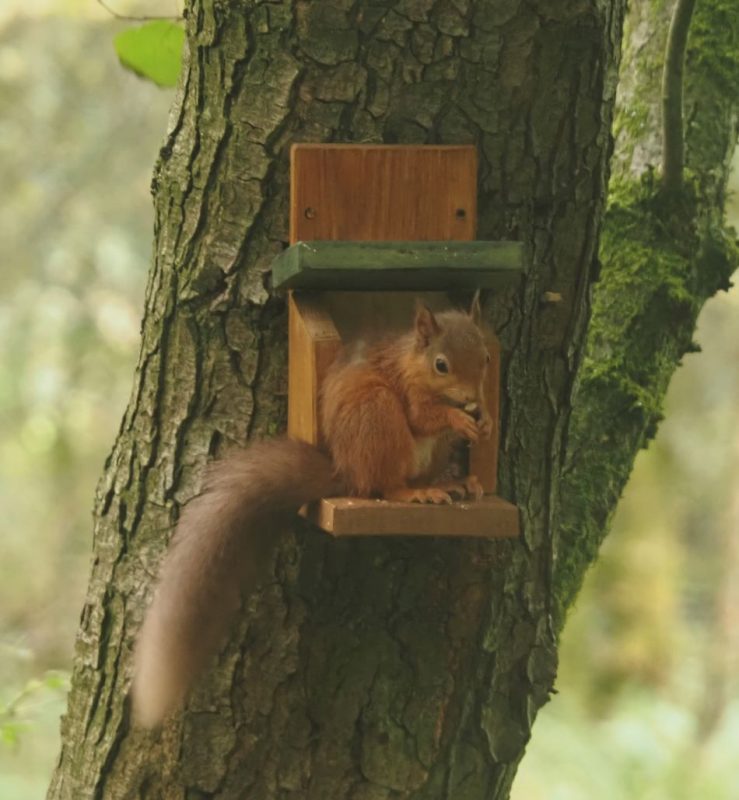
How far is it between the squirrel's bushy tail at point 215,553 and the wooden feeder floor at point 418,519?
11 centimetres

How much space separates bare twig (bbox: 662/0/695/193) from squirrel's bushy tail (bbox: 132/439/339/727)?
39.8 inches

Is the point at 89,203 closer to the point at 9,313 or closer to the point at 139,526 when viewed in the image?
the point at 9,313

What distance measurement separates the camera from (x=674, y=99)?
2338mm

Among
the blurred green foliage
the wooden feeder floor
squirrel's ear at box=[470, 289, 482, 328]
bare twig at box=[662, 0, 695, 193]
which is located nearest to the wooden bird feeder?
squirrel's ear at box=[470, 289, 482, 328]

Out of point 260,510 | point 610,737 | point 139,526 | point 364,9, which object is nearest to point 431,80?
point 364,9

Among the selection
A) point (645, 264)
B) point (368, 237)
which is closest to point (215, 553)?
point (368, 237)

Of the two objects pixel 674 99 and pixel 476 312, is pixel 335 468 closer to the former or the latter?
pixel 476 312

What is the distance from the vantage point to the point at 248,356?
6.71 ft

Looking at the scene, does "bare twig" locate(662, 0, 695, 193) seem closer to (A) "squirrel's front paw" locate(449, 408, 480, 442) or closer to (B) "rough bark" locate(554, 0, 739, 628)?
(B) "rough bark" locate(554, 0, 739, 628)

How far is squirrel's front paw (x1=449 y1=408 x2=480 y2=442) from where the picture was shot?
71.0 inches

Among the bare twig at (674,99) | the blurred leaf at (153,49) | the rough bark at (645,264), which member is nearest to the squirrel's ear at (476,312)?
the rough bark at (645,264)

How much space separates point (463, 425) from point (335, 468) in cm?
19

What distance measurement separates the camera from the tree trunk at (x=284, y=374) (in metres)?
2.00

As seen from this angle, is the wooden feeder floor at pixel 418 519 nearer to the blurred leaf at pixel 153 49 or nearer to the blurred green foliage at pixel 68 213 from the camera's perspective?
the blurred leaf at pixel 153 49
